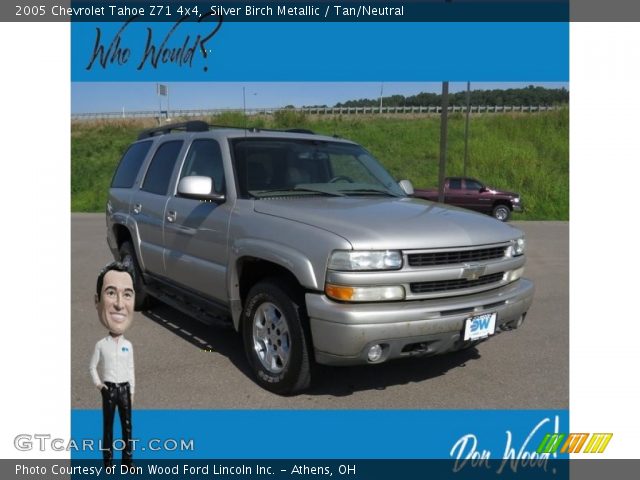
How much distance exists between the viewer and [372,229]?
354 centimetres

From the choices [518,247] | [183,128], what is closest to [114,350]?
[518,247]

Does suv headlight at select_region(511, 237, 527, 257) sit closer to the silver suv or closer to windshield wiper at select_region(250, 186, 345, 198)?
the silver suv

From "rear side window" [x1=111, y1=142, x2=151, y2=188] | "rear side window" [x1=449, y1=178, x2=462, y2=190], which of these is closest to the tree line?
"rear side window" [x1=449, y1=178, x2=462, y2=190]

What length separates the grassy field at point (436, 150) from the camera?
2630 cm

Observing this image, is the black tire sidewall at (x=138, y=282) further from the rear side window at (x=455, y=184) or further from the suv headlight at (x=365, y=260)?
the rear side window at (x=455, y=184)

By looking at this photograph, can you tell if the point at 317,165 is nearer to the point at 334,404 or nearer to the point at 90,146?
the point at 334,404

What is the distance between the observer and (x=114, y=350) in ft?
8.69

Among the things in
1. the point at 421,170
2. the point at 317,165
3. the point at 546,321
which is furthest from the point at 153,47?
the point at 421,170

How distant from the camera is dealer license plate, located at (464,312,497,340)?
3680 millimetres

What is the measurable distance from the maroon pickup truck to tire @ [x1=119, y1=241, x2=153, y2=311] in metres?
15.0

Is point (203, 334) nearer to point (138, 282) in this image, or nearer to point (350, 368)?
point (138, 282)

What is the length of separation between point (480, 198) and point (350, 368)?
1680 centimetres

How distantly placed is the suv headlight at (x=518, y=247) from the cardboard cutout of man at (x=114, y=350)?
2.96 metres
